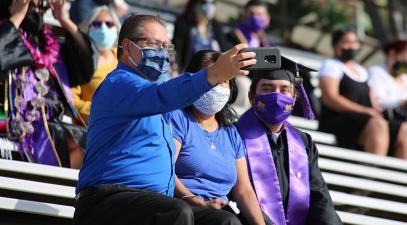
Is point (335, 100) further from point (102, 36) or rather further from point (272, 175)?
point (272, 175)

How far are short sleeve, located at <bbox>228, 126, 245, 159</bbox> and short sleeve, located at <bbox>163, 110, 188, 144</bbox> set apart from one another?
1.08ft

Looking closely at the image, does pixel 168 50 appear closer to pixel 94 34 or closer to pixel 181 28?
pixel 94 34

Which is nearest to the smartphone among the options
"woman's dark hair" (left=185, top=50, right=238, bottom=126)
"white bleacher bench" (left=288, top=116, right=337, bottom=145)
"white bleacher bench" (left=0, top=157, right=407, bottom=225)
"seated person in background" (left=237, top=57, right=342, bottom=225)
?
"woman's dark hair" (left=185, top=50, right=238, bottom=126)

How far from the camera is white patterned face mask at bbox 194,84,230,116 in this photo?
528 cm

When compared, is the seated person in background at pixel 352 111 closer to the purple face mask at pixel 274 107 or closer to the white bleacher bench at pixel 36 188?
the purple face mask at pixel 274 107

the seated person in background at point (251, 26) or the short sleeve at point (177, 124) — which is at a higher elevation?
the short sleeve at point (177, 124)

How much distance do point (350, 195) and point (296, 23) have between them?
8.25 meters

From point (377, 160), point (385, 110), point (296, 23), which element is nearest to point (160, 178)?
point (377, 160)

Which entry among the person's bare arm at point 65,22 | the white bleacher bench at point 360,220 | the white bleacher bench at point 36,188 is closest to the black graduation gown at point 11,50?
the person's bare arm at point 65,22

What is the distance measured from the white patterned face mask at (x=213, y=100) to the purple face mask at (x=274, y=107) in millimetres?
484

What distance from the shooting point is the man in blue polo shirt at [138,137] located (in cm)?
436

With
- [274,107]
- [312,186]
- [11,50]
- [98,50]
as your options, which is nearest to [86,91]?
[98,50]

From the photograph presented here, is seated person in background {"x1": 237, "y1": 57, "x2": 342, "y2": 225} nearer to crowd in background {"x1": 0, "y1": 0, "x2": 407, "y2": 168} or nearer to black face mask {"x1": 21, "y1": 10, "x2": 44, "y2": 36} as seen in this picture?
crowd in background {"x1": 0, "y1": 0, "x2": 407, "y2": 168}

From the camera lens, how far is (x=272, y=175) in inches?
223
